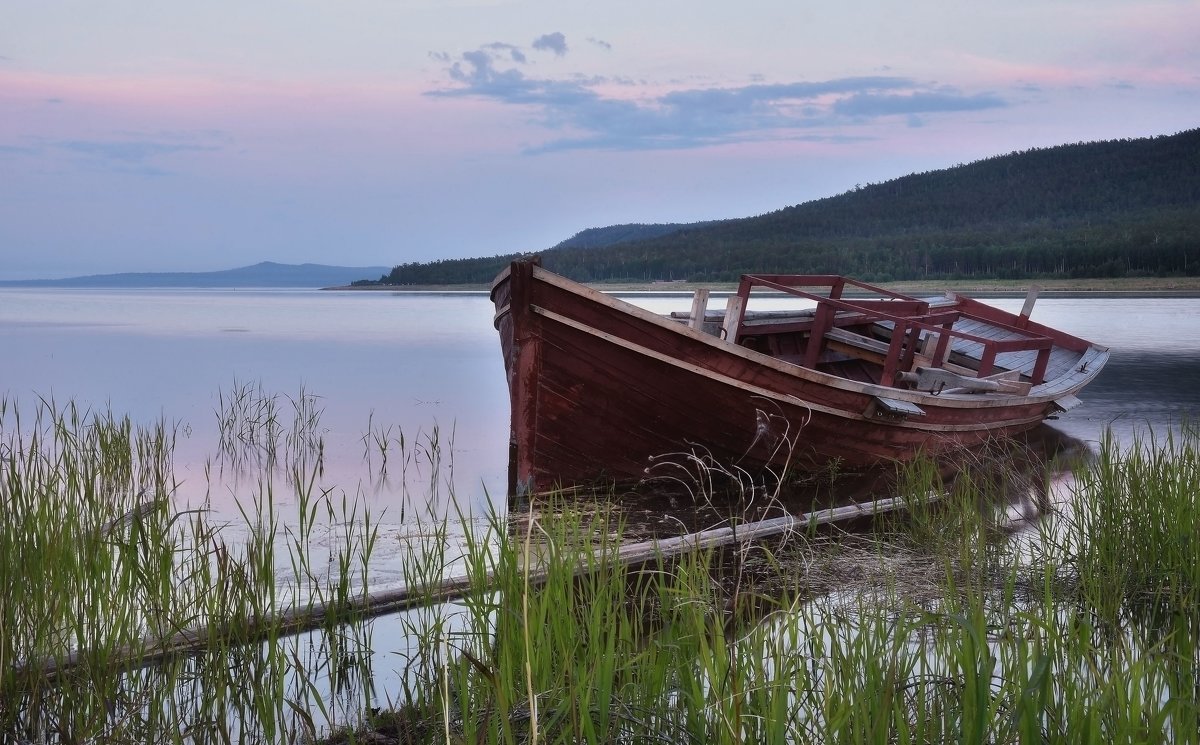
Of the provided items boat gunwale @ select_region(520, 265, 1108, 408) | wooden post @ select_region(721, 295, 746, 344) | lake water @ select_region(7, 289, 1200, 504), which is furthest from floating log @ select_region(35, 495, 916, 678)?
wooden post @ select_region(721, 295, 746, 344)

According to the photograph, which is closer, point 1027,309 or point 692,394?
point 692,394

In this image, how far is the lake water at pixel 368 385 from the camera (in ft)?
29.7

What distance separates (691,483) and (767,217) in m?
98.4

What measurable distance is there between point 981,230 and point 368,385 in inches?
3071

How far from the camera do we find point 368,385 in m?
18.3

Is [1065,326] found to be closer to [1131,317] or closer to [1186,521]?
[1131,317]

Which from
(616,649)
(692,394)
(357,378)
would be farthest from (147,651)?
(357,378)

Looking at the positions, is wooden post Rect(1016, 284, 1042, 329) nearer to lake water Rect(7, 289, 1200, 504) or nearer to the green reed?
lake water Rect(7, 289, 1200, 504)

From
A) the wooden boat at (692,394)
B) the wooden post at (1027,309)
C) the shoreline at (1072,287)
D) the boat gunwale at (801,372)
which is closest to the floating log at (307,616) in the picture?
the wooden boat at (692,394)

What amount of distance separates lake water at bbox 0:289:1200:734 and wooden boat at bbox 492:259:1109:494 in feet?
3.53

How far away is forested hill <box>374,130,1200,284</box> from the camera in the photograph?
7144cm

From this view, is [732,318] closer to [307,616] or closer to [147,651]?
[307,616]

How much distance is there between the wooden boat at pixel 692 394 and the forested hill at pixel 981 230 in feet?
213

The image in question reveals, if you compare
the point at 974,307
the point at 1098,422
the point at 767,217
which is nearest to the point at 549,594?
the point at 974,307
